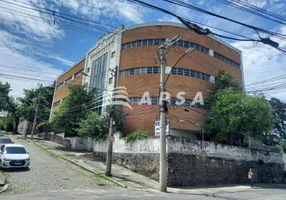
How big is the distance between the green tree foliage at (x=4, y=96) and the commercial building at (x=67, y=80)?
833 cm

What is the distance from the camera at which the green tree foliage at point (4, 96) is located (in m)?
39.8

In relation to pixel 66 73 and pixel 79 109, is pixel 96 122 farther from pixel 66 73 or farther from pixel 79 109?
pixel 66 73

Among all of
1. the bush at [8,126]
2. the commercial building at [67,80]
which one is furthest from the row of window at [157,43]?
the bush at [8,126]

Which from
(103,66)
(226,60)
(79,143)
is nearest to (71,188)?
(79,143)

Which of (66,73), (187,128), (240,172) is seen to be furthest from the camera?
(66,73)

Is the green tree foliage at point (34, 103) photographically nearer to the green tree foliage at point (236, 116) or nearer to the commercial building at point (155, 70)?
the commercial building at point (155, 70)

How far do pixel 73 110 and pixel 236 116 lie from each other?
1852 centimetres

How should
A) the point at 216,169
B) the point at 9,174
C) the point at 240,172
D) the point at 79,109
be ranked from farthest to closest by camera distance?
the point at 79,109, the point at 240,172, the point at 216,169, the point at 9,174

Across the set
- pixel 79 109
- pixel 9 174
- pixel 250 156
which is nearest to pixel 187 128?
pixel 250 156

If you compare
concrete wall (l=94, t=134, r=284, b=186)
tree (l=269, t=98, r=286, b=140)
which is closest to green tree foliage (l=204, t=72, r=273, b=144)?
concrete wall (l=94, t=134, r=284, b=186)

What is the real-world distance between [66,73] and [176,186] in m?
34.2

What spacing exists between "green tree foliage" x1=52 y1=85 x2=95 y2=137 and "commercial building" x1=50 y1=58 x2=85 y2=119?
697 cm

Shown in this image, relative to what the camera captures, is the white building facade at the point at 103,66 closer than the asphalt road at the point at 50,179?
No

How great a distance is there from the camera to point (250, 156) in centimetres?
2166
